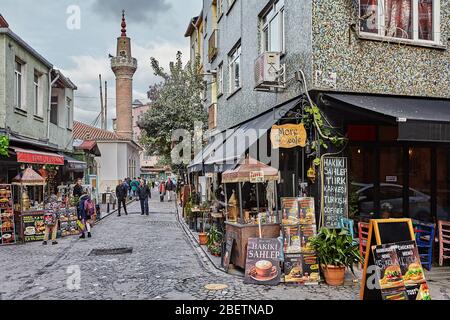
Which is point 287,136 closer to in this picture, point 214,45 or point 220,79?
point 220,79

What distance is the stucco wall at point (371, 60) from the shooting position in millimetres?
8594

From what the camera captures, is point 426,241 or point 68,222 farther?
point 68,222

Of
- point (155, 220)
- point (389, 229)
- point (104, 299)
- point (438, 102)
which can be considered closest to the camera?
point (389, 229)

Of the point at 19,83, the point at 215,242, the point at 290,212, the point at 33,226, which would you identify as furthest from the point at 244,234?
the point at 19,83

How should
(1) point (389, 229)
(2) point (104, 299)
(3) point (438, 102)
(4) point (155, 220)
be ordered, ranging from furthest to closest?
(4) point (155, 220) < (3) point (438, 102) < (2) point (104, 299) < (1) point (389, 229)

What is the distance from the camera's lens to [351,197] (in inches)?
361

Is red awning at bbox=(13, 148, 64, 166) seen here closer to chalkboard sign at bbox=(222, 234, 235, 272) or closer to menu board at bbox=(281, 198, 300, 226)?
chalkboard sign at bbox=(222, 234, 235, 272)

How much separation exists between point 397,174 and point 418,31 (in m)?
3.22

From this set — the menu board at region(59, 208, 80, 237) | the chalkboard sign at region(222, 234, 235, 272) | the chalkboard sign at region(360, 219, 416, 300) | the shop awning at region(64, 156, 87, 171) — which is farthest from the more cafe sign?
the shop awning at region(64, 156, 87, 171)

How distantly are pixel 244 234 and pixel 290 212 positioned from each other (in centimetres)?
101

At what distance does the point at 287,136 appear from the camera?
8.44 metres
